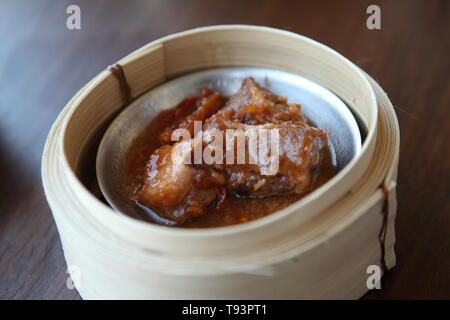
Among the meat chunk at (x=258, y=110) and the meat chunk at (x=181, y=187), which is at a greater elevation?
the meat chunk at (x=258, y=110)

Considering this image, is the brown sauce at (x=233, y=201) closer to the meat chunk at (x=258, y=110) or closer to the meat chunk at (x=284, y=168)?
the meat chunk at (x=284, y=168)

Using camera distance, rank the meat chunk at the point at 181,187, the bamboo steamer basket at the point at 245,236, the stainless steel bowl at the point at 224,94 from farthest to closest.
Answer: the stainless steel bowl at the point at 224,94
the meat chunk at the point at 181,187
the bamboo steamer basket at the point at 245,236

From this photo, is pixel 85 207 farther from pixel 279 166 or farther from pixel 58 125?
pixel 279 166

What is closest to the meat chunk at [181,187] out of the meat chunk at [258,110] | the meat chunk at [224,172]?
the meat chunk at [224,172]

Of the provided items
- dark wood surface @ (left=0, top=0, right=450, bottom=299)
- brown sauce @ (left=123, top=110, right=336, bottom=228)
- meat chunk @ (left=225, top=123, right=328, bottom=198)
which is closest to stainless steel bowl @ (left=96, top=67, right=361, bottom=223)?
brown sauce @ (left=123, top=110, right=336, bottom=228)

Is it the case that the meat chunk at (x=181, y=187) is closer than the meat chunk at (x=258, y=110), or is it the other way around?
the meat chunk at (x=181, y=187)

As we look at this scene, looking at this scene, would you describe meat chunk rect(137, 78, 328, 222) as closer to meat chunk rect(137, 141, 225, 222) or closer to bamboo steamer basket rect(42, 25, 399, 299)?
meat chunk rect(137, 141, 225, 222)

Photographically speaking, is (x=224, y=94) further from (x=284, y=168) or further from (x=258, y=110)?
(x=284, y=168)

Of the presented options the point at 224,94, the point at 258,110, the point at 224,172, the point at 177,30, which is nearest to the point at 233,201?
the point at 224,172
